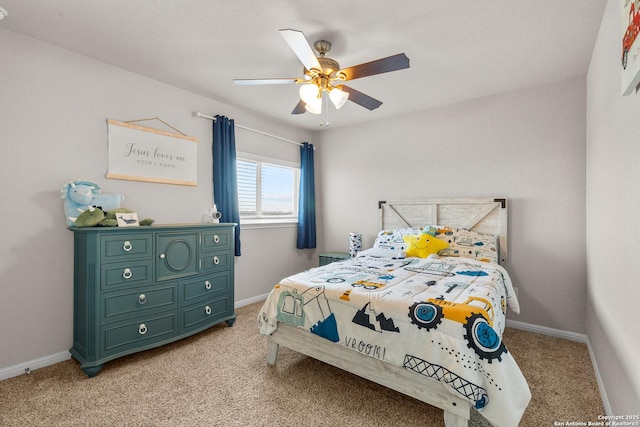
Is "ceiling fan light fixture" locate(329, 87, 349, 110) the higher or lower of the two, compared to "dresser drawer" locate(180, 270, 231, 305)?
higher

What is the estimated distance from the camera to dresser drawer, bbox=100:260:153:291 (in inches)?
90.9

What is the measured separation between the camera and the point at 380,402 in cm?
194

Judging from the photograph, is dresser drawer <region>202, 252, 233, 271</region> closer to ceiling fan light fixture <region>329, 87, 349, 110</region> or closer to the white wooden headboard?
ceiling fan light fixture <region>329, 87, 349, 110</region>

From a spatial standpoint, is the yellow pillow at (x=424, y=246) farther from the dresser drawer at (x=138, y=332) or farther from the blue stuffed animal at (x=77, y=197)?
the blue stuffed animal at (x=77, y=197)

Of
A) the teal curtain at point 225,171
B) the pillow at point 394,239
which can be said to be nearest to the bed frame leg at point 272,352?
the teal curtain at point 225,171

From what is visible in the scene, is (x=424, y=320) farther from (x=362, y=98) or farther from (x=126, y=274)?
(x=126, y=274)

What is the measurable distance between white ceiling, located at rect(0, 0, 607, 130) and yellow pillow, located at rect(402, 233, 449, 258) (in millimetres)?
1709

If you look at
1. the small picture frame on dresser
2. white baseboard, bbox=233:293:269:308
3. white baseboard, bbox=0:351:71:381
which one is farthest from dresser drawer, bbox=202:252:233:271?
white baseboard, bbox=0:351:71:381

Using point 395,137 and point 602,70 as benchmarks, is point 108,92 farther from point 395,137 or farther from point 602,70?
point 602,70

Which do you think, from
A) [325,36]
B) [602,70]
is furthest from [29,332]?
[602,70]

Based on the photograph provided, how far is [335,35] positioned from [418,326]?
2195 millimetres

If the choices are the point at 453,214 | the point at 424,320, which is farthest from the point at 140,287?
the point at 453,214

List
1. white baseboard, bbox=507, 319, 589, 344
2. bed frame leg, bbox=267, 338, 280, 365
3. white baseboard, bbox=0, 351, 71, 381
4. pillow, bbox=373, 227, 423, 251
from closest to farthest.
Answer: white baseboard, bbox=0, 351, 71, 381 → bed frame leg, bbox=267, 338, 280, 365 → white baseboard, bbox=507, 319, 589, 344 → pillow, bbox=373, 227, 423, 251

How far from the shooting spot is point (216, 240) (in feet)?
10.2
